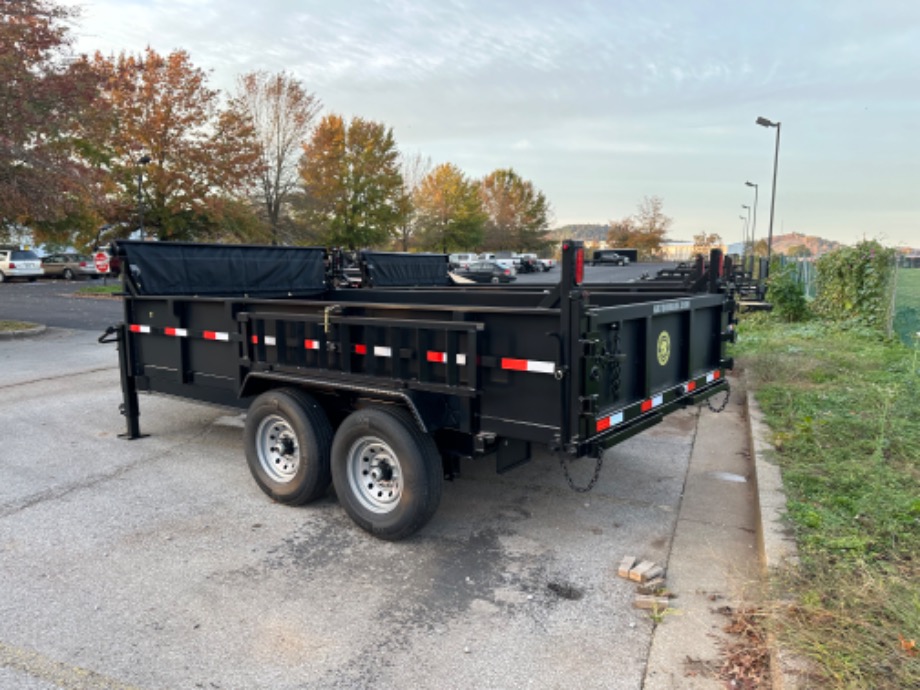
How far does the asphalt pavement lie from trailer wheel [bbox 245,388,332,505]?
0.20 meters

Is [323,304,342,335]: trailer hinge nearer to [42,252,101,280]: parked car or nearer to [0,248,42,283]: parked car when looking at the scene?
[0,248,42,283]: parked car

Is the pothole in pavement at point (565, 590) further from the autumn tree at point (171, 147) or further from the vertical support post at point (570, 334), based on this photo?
the autumn tree at point (171, 147)

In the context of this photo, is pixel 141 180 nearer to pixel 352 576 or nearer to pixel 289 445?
pixel 289 445

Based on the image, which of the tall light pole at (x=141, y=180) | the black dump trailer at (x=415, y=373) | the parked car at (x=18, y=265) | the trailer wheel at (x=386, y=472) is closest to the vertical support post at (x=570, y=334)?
the black dump trailer at (x=415, y=373)

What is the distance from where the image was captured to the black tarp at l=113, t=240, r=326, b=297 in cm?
630

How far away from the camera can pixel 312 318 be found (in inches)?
183

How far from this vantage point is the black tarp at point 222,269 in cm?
630

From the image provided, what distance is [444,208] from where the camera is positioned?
58125mm

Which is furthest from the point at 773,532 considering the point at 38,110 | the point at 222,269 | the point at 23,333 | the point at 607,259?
the point at 607,259

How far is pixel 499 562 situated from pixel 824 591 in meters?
1.77

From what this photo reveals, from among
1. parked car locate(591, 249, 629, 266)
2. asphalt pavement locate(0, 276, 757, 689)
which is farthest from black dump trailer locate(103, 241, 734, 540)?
parked car locate(591, 249, 629, 266)

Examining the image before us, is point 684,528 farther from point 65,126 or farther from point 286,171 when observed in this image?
point 286,171

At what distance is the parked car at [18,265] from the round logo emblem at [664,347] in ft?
125

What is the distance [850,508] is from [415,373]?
294 cm
